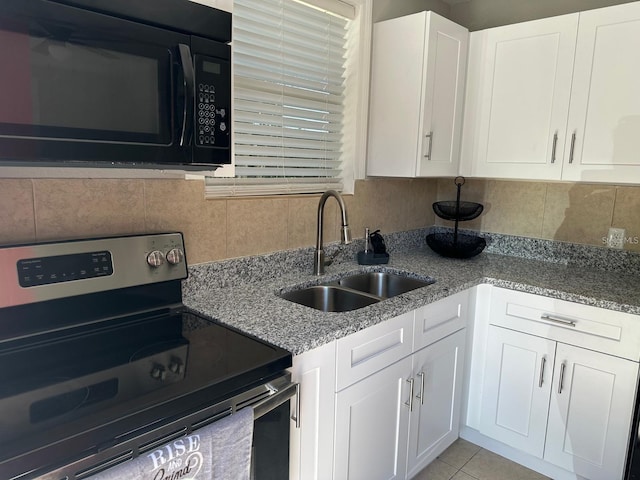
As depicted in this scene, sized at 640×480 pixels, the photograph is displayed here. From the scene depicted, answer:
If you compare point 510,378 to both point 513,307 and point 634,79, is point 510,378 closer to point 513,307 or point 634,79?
point 513,307

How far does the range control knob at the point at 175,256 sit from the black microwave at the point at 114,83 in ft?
1.10

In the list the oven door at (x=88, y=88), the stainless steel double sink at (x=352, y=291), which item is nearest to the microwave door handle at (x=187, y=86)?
the oven door at (x=88, y=88)

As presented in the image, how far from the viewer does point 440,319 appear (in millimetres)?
1876

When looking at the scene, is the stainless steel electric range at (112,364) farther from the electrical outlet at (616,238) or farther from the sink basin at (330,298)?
the electrical outlet at (616,238)

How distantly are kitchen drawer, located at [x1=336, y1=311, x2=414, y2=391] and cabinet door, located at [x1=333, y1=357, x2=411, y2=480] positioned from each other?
34 millimetres

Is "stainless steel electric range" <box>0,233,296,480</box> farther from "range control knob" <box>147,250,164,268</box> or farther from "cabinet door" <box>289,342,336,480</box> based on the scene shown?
"cabinet door" <box>289,342,336,480</box>

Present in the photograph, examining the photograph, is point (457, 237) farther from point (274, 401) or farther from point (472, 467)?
point (274, 401)

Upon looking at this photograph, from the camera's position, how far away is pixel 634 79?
1896mm

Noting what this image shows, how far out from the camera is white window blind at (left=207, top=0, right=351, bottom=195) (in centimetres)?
179

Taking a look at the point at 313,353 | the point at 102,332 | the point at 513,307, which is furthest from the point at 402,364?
the point at 102,332

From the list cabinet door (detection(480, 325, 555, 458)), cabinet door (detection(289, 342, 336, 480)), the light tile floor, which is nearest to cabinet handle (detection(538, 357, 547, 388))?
cabinet door (detection(480, 325, 555, 458))

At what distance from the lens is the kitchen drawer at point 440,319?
1.75 m

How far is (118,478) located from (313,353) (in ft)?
1.95

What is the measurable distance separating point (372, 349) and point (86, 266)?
3.01 feet
